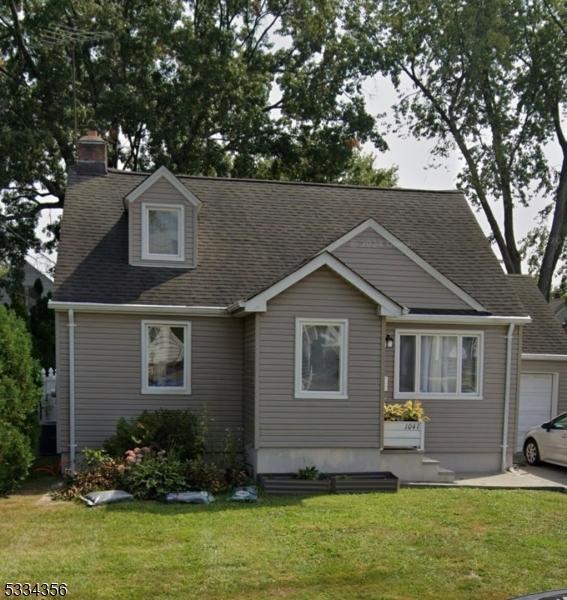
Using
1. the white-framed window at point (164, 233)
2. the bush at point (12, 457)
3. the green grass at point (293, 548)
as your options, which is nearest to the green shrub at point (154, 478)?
the green grass at point (293, 548)

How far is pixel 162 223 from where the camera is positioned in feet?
42.7

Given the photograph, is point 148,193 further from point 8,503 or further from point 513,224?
point 513,224

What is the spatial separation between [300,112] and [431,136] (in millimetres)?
7623

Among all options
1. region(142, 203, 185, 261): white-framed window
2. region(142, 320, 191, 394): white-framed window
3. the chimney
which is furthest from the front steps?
the chimney

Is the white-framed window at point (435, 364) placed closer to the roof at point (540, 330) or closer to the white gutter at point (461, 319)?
the white gutter at point (461, 319)

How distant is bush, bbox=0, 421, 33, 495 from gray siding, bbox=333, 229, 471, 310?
7.12 meters

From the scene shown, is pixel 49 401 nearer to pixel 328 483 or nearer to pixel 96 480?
pixel 96 480

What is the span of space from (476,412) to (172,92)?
55.5ft

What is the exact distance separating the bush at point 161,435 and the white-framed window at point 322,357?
2.20m

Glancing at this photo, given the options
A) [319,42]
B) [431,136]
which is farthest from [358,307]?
[431,136]

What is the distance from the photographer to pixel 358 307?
11.2 metres

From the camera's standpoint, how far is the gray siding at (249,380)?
11.4 metres

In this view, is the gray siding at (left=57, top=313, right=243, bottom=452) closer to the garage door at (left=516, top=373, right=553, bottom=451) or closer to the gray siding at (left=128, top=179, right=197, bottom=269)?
the gray siding at (left=128, top=179, right=197, bottom=269)

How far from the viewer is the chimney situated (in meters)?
14.8
